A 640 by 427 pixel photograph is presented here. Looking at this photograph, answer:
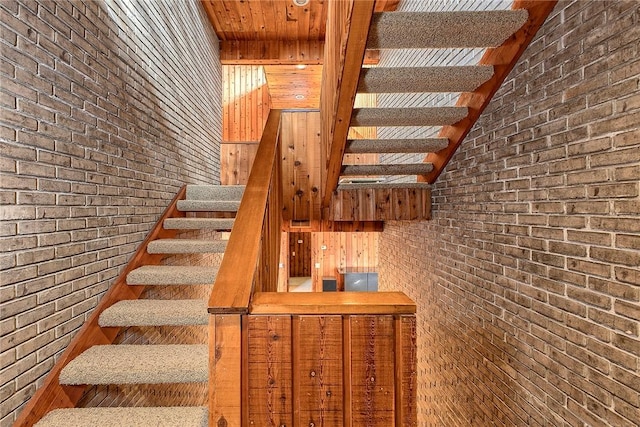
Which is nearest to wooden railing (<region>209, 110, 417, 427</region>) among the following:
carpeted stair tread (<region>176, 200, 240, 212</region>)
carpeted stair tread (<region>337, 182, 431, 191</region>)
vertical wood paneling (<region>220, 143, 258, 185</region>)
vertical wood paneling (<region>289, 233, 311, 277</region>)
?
carpeted stair tread (<region>176, 200, 240, 212</region>)

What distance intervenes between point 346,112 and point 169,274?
4.83ft

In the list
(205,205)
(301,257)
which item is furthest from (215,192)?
(301,257)

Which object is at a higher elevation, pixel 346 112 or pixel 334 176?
pixel 346 112

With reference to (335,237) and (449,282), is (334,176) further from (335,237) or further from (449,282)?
(335,237)

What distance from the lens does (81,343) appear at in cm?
186

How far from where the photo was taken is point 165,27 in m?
3.17

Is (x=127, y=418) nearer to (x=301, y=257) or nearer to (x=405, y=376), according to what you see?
(x=405, y=376)

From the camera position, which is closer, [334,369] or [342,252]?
[334,369]

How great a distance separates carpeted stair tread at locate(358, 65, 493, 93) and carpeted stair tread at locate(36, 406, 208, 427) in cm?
180

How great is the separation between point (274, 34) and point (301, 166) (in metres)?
2.56

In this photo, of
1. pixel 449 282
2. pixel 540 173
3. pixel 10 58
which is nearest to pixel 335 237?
pixel 449 282

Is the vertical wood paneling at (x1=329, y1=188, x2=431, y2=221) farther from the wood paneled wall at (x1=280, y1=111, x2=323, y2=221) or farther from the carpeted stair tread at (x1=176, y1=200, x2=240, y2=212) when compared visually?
the carpeted stair tread at (x1=176, y1=200, x2=240, y2=212)

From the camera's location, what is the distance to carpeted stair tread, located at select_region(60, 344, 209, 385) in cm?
168

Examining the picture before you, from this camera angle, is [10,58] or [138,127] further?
[138,127]
